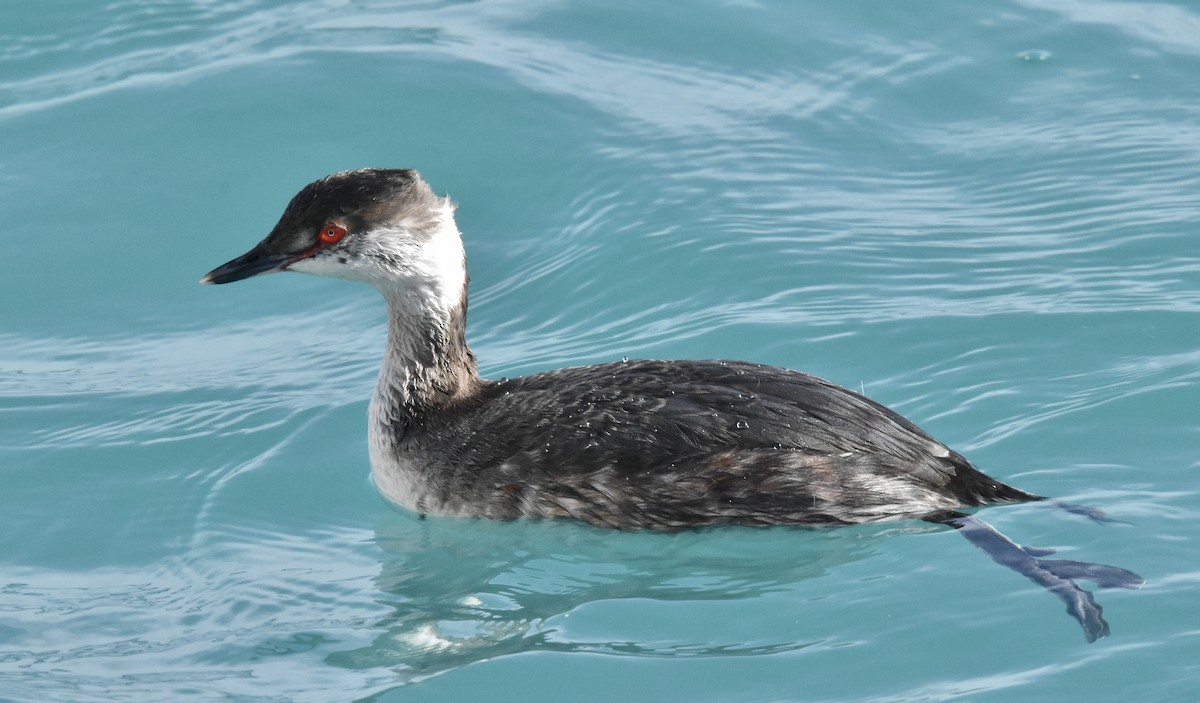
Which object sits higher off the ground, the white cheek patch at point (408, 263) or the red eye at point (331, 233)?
the red eye at point (331, 233)

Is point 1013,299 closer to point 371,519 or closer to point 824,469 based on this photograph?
point 824,469

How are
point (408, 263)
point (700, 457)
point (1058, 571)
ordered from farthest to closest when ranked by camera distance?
point (408, 263), point (700, 457), point (1058, 571)

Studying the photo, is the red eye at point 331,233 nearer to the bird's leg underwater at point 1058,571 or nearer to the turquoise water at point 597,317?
the turquoise water at point 597,317

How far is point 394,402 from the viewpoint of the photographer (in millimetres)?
7125

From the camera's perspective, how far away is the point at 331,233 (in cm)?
685

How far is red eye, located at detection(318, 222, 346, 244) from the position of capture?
6.83 m

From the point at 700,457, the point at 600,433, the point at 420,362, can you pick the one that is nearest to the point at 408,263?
the point at 420,362

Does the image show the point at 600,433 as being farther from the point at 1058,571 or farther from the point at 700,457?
the point at 1058,571

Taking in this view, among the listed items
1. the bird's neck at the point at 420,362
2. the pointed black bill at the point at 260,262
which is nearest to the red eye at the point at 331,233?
the pointed black bill at the point at 260,262

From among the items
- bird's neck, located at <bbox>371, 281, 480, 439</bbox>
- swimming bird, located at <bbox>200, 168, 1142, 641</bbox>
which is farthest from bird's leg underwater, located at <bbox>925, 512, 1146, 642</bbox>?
bird's neck, located at <bbox>371, 281, 480, 439</bbox>

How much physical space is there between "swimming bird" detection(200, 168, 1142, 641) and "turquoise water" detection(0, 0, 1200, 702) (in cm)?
13

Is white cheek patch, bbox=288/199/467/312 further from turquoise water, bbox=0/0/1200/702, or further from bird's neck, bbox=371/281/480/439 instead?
turquoise water, bbox=0/0/1200/702

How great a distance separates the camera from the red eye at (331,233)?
22.4 ft

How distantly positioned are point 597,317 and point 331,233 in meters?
2.18
